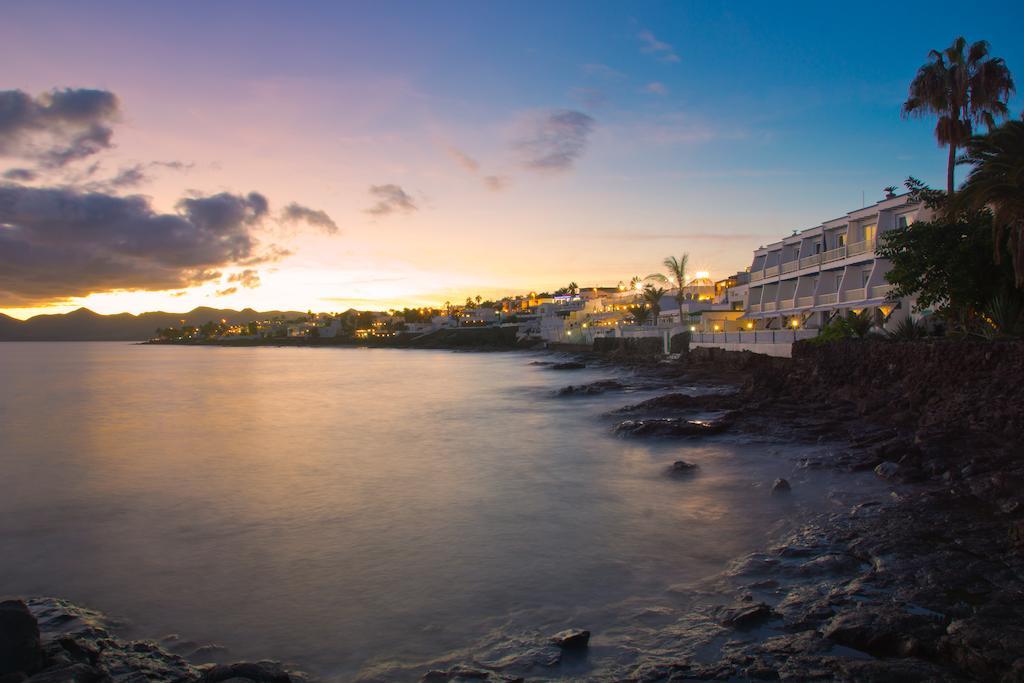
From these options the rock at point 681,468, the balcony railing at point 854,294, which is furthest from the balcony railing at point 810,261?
the rock at point 681,468

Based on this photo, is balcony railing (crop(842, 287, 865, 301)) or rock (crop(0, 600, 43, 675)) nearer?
rock (crop(0, 600, 43, 675))

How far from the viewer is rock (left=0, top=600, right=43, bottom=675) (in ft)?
19.5

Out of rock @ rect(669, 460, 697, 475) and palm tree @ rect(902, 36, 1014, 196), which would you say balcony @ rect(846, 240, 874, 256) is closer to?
palm tree @ rect(902, 36, 1014, 196)

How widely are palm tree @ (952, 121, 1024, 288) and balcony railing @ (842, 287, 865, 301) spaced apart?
18.8 m

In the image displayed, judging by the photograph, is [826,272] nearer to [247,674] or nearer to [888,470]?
[888,470]

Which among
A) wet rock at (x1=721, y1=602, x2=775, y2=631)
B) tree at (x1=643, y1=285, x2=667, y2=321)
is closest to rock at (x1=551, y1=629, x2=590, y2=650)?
wet rock at (x1=721, y1=602, x2=775, y2=631)

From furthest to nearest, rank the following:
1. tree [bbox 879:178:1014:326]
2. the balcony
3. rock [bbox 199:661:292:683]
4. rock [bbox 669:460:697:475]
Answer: the balcony
tree [bbox 879:178:1014:326]
rock [bbox 669:460:697:475]
rock [bbox 199:661:292:683]

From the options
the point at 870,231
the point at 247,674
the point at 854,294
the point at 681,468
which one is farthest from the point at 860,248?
the point at 247,674

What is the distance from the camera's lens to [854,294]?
127 feet

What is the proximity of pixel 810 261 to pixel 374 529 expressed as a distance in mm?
41679

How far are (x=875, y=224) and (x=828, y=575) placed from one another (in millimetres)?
37045

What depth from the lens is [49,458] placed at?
23141 millimetres

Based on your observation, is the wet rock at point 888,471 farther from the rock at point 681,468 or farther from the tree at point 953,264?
the tree at point 953,264

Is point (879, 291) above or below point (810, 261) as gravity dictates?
below
